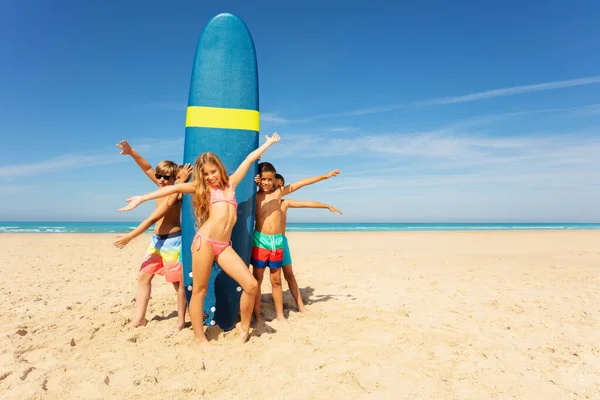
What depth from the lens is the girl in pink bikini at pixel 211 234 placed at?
3053mm

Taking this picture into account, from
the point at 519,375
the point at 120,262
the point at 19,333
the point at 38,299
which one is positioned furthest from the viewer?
the point at 120,262

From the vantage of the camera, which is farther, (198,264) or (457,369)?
(198,264)

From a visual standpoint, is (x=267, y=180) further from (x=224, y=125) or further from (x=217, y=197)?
(x=217, y=197)

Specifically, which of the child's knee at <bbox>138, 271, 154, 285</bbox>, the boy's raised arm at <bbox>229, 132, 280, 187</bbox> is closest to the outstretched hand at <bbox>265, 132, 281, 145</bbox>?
the boy's raised arm at <bbox>229, 132, 280, 187</bbox>

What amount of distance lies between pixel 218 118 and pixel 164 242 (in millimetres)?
1318

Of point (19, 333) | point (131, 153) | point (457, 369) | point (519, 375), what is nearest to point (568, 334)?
point (519, 375)

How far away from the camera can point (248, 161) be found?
334 cm

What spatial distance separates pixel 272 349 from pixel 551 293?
4.32m

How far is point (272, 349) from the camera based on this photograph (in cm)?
306

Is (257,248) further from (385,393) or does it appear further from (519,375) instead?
(519,375)

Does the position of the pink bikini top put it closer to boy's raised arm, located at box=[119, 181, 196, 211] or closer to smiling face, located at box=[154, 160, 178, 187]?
boy's raised arm, located at box=[119, 181, 196, 211]

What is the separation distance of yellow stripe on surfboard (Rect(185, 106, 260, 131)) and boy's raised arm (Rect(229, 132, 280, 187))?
1.16ft

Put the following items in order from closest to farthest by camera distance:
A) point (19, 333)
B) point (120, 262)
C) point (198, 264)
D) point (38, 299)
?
→ point (198, 264) < point (19, 333) < point (38, 299) < point (120, 262)

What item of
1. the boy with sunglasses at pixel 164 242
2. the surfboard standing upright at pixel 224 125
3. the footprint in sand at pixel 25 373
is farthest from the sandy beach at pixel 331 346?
the surfboard standing upright at pixel 224 125
